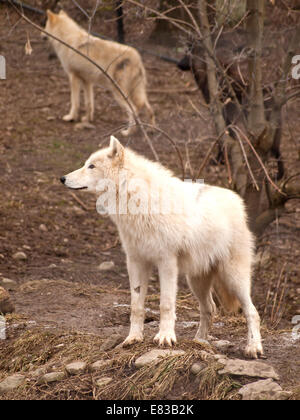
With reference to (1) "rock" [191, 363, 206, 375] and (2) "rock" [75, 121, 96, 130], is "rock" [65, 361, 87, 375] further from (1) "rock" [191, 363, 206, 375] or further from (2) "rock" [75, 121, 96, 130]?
(2) "rock" [75, 121, 96, 130]

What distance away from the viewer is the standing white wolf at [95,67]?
37.1ft

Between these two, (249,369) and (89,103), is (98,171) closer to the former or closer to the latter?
(249,369)

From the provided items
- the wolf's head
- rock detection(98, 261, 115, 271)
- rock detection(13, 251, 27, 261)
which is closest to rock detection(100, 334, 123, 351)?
the wolf's head

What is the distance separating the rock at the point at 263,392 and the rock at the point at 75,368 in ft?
3.59

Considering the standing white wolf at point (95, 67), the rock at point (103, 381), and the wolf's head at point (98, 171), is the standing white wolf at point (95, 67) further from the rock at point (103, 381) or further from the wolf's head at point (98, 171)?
the rock at point (103, 381)

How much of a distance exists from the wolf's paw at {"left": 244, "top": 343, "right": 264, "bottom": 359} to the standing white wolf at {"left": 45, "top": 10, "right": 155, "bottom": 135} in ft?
21.5

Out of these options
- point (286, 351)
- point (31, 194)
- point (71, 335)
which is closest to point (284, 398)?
point (286, 351)

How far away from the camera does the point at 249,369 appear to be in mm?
4312

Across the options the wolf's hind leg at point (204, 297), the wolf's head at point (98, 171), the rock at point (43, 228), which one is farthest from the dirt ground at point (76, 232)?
the wolf's head at point (98, 171)

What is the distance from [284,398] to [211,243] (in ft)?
4.18

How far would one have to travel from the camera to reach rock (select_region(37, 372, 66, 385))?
14.6 ft

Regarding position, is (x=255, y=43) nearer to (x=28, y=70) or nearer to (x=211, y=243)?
(x=211, y=243)

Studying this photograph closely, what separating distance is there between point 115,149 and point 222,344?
1777mm

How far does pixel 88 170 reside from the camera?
15.7 ft
